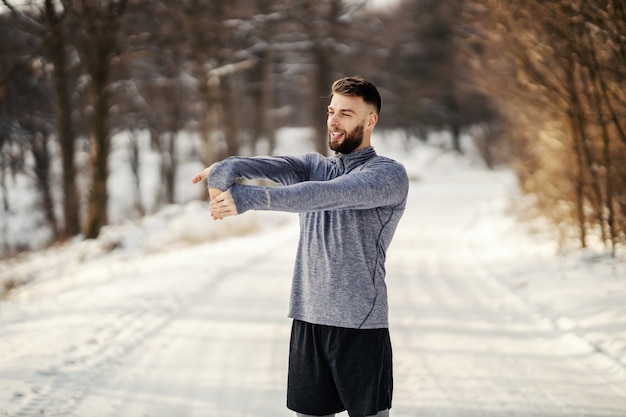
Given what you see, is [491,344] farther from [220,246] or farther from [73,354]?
[220,246]

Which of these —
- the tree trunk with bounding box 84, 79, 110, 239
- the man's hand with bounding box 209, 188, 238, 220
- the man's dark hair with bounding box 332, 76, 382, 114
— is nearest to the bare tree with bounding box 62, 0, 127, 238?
the tree trunk with bounding box 84, 79, 110, 239

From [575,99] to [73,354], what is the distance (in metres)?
7.38

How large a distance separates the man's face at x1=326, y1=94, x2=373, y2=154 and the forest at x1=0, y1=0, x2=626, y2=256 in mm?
4433

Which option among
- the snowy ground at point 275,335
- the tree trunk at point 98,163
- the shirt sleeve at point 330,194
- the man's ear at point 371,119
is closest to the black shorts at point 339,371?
the shirt sleeve at point 330,194

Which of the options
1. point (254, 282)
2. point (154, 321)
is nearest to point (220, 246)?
point (254, 282)

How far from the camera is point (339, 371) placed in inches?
103

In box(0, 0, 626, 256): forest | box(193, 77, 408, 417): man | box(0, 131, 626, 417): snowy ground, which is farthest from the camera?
box(0, 0, 626, 256): forest

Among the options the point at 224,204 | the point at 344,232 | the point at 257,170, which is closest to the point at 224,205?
the point at 224,204

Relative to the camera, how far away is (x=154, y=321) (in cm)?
631

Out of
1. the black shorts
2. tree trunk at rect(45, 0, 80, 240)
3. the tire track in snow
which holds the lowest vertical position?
the tire track in snow

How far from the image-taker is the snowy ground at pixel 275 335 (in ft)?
13.8

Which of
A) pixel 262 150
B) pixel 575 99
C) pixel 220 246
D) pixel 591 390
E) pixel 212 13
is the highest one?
pixel 212 13

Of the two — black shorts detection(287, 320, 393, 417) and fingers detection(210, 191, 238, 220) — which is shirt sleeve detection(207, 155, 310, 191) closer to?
fingers detection(210, 191, 238, 220)

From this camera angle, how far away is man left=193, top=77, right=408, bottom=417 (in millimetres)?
2562
